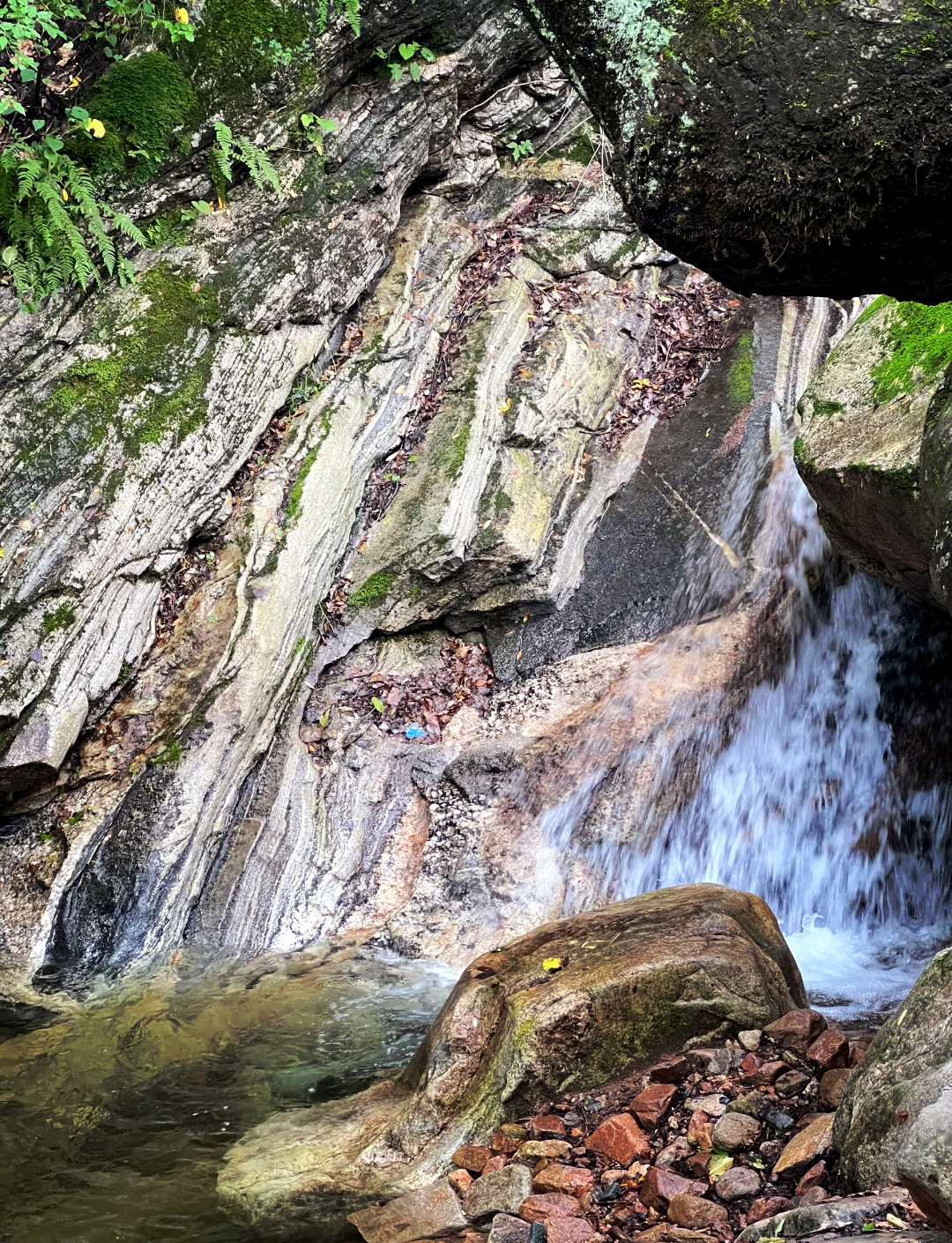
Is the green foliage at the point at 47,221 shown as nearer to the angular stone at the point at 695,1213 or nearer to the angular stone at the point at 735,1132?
the angular stone at the point at 735,1132

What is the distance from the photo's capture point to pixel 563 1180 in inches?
144

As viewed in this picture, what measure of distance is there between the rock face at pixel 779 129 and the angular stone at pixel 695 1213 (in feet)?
9.71

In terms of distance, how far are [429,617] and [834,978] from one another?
408cm

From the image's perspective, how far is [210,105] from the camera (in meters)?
8.53

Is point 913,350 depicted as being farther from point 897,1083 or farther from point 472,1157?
point 472,1157

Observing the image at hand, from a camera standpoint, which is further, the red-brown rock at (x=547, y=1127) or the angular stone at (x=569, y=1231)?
the red-brown rock at (x=547, y=1127)

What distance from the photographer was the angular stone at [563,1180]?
3611mm

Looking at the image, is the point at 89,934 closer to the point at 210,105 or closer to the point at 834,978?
the point at 834,978

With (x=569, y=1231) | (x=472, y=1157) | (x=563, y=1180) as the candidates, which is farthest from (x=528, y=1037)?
(x=569, y=1231)

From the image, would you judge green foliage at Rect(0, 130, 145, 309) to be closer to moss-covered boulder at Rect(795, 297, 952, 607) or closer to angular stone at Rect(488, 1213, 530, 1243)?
moss-covered boulder at Rect(795, 297, 952, 607)

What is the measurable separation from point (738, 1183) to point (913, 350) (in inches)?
195

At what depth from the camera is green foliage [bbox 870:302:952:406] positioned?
19.9 ft

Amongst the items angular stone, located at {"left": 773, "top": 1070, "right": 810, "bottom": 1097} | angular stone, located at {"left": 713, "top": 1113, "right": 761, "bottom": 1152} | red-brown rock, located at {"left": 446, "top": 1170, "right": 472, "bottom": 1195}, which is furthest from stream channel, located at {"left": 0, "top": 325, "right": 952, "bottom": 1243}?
angular stone, located at {"left": 713, "top": 1113, "right": 761, "bottom": 1152}

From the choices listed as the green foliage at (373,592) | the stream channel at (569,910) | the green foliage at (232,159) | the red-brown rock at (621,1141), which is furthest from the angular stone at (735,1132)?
the green foliage at (232,159)
